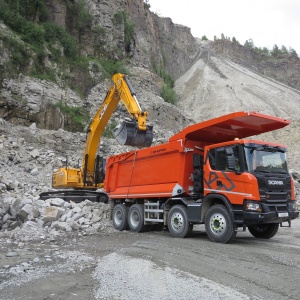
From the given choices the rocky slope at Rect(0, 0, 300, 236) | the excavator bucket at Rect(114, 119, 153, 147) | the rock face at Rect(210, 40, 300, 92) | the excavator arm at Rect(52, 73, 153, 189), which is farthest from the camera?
the rock face at Rect(210, 40, 300, 92)

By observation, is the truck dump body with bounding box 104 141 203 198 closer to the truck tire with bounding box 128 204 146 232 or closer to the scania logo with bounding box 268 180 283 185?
the truck tire with bounding box 128 204 146 232

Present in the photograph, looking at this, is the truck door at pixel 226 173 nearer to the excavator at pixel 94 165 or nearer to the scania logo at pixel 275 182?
the scania logo at pixel 275 182

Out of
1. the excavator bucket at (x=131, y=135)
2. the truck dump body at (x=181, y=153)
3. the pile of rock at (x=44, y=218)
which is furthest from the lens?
the excavator bucket at (x=131, y=135)

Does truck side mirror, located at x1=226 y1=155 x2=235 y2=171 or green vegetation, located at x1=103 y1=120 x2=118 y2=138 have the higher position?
green vegetation, located at x1=103 y1=120 x2=118 y2=138

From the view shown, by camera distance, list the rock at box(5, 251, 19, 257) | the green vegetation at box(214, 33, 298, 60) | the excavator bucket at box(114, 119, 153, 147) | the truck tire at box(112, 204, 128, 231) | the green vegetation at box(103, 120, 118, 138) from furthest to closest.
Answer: the green vegetation at box(214, 33, 298, 60) < the green vegetation at box(103, 120, 118, 138) < the truck tire at box(112, 204, 128, 231) < the excavator bucket at box(114, 119, 153, 147) < the rock at box(5, 251, 19, 257)

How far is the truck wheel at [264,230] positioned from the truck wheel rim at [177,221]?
2.01 meters

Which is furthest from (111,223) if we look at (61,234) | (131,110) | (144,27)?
(144,27)

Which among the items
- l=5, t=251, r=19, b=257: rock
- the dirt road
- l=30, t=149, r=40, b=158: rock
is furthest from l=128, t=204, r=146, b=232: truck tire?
l=30, t=149, r=40, b=158: rock

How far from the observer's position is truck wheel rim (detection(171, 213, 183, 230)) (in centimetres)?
908

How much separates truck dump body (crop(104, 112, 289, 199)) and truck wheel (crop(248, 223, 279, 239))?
7.24ft

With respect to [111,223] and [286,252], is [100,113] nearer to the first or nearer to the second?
[111,223]

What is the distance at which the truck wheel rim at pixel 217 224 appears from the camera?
797 centimetres

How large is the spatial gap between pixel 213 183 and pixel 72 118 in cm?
1740

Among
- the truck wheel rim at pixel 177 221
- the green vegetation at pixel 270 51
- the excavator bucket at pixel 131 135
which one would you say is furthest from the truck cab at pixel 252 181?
the green vegetation at pixel 270 51
